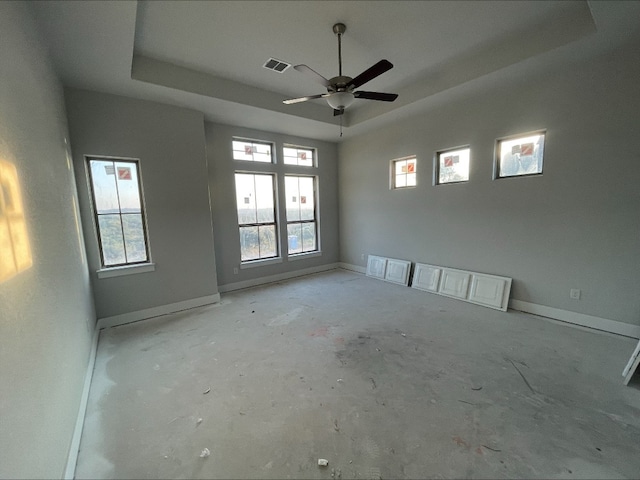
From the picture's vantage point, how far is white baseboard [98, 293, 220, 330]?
339cm

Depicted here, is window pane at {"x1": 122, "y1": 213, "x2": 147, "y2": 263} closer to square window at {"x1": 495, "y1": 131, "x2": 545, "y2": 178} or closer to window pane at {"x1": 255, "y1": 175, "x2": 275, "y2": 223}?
window pane at {"x1": 255, "y1": 175, "x2": 275, "y2": 223}

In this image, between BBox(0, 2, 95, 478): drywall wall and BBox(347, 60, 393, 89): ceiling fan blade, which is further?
BBox(347, 60, 393, 89): ceiling fan blade

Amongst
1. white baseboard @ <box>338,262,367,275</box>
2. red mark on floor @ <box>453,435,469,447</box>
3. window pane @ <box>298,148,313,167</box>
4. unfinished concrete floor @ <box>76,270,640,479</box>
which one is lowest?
unfinished concrete floor @ <box>76,270,640,479</box>

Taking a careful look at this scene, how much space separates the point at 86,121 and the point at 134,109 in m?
0.56

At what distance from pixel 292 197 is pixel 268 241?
1104 millimetres

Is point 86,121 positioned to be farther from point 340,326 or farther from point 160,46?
point 340,326

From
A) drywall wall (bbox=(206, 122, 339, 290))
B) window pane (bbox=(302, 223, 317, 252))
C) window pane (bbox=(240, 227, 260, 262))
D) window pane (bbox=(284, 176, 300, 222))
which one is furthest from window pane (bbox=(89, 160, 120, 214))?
window pane (bbox=(302, 223, 317, 252))

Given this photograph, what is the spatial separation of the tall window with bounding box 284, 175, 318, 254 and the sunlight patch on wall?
168 inches

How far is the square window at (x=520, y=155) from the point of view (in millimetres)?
3361

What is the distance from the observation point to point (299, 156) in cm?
561

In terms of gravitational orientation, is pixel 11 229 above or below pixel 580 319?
above

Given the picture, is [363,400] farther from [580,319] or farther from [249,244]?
[249,244]

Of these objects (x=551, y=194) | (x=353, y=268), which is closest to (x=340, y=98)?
(x=551, y=194)

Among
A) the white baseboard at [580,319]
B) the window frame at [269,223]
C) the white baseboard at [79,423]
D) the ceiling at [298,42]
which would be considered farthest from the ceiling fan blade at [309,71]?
the white baseboard at [580,319]
